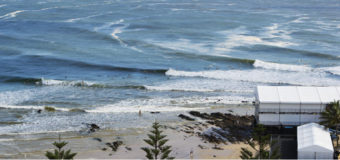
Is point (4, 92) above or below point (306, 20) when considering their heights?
below

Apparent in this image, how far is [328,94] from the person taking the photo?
40.0 metres

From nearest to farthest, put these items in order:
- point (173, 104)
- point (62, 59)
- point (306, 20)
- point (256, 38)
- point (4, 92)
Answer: point (173, 104) < point (4, 92) < point (62, 59) < point (256, 38) < point (306, 20)

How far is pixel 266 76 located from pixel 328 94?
23705mm

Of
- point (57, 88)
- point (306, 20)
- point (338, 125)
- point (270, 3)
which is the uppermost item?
point (270, 3)

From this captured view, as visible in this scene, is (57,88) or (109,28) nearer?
(57,88)

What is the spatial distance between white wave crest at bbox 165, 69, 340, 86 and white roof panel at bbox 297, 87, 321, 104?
19679 millimetres

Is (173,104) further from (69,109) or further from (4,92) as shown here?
(4,92)

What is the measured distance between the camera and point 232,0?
143 meters

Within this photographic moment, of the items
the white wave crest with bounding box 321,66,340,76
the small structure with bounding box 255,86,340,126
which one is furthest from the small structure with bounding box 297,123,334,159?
the white wave crest with bounding box 321,66,340,76

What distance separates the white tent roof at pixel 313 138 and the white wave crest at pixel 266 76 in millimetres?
23910

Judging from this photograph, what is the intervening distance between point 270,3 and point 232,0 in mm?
13279

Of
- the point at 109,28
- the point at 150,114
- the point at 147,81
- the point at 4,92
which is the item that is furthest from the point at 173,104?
the point at 109,28

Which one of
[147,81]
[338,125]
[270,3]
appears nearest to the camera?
[338,125]

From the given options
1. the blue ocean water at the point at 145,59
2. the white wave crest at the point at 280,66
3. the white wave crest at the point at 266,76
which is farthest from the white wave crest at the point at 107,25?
the white wave crest at the point at 280,66
